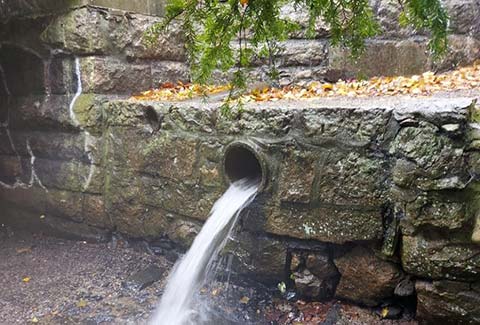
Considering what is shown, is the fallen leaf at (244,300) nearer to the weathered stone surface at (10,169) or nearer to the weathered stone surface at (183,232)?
the weathered stone surface at (183,232)

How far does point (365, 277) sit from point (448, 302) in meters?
0.45

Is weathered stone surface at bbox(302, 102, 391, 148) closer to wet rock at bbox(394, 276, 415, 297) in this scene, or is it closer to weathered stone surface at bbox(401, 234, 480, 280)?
weathered stone surface at bbox(401, 234, 480, 280)

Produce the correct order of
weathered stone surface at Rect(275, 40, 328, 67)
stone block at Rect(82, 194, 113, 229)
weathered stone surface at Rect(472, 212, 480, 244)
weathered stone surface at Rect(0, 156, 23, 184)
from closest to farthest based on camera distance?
1. weathered stone surface at Rect(472, 212, 480, 244)
2. stone block at Rect(82, 194, 113, 229)
3. weathered stone surface at Rect(0, 156, 23, 184)
4. weathered stone surface at Rect(275, 40, 328, 67)

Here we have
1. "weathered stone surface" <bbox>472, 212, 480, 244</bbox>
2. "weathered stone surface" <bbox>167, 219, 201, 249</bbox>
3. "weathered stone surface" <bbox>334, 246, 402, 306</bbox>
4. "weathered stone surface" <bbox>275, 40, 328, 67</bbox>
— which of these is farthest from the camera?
"weathered stone surface" <bbox>275, 40, 328, 67</bbox>

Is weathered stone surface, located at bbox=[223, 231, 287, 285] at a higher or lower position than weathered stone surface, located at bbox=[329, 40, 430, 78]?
lower

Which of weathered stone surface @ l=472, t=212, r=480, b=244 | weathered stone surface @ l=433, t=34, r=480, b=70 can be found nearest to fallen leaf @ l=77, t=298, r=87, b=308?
weathered stone surface @ l=472, t=212, r=480, b=244

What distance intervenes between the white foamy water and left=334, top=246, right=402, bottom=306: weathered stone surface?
2.36ft

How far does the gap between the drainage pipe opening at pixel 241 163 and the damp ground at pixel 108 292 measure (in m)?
0.77

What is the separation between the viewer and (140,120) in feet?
10.6

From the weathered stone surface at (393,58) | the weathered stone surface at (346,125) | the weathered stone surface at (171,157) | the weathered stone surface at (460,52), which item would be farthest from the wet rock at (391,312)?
the weathered stone surface at (460,52)

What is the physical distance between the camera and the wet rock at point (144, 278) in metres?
3.09

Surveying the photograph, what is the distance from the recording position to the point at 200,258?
291 centimetres

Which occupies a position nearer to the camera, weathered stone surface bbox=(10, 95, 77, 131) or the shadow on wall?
weathered stone surface bbox=(10, 95, 77, 131)

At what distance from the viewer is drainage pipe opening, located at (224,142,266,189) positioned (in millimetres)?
2684
